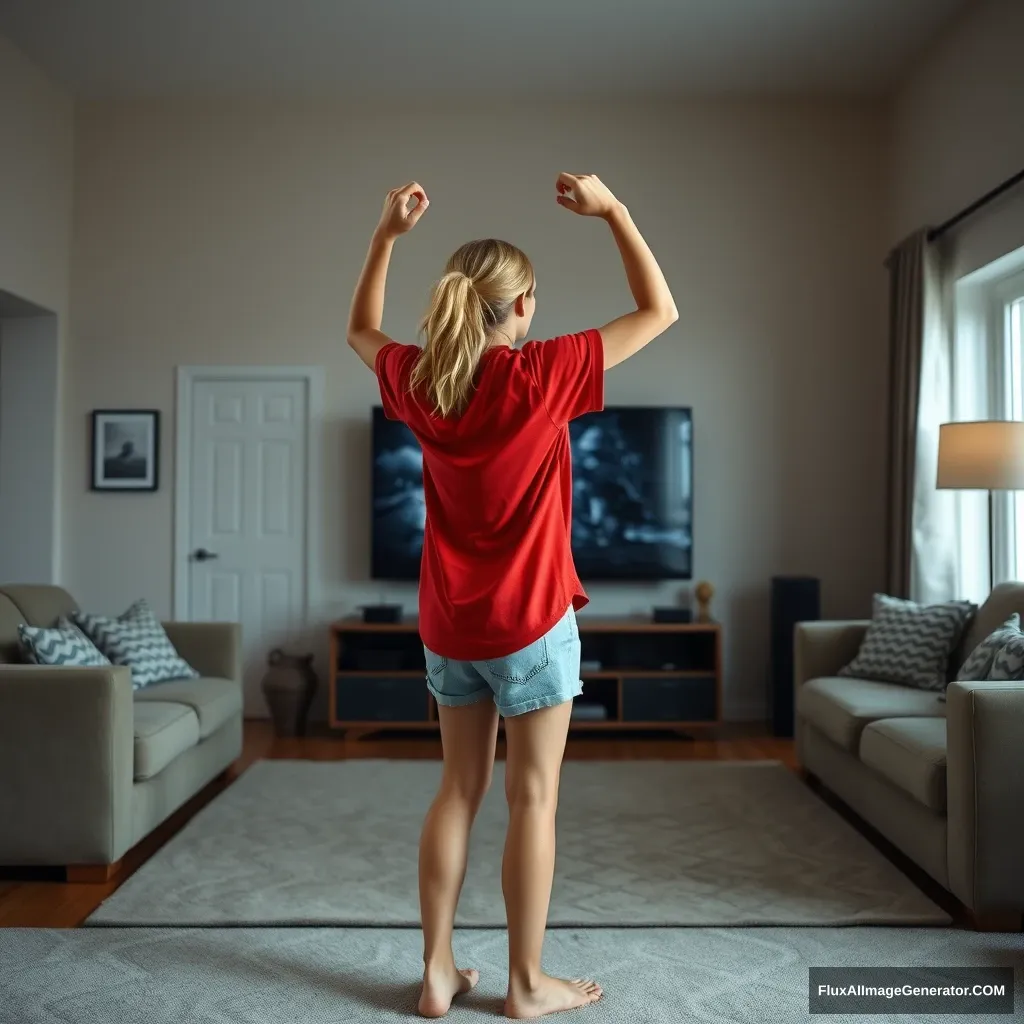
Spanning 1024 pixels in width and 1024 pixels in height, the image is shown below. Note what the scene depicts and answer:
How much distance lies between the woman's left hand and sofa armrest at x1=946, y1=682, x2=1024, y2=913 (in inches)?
66.7

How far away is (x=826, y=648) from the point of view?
3.96 meters

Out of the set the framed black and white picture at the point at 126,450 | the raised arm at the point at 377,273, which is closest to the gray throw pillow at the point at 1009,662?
the raised arm at the point at 377,273

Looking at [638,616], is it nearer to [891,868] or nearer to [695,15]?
[891,868]

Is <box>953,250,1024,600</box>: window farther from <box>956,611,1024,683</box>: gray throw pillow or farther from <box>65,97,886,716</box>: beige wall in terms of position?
<box>956,611,1024,683</box>: gray throw pillow

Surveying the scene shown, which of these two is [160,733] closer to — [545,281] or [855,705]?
[855,705]

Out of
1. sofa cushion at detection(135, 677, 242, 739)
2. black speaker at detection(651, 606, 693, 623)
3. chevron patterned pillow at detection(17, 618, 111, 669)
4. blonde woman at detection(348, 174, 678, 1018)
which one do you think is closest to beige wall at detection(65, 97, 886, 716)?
black speaker at detection(651, 606, 693, 623)

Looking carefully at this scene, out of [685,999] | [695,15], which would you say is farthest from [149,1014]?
[695,15]

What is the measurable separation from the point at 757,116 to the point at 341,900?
4579mm

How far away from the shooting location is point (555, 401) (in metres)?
1.70

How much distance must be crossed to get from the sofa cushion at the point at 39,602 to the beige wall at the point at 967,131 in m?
3.84

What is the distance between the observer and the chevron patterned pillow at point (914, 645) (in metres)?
3.54

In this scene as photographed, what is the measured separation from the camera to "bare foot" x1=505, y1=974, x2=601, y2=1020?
1904mm

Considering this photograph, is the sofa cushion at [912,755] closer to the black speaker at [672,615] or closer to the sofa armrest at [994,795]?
the sofa armrest at [994,795]

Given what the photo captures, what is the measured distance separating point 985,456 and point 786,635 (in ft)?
5.67
